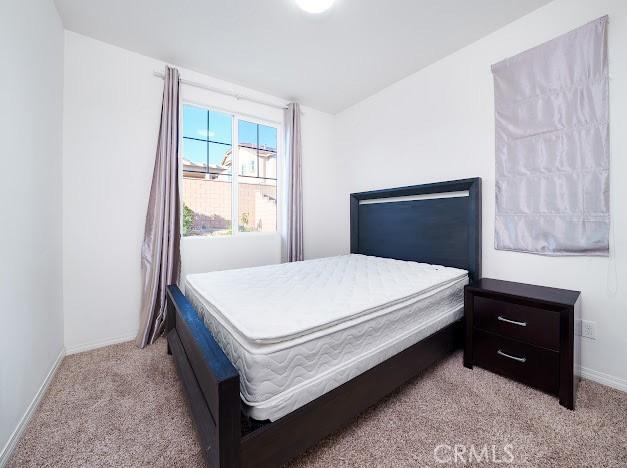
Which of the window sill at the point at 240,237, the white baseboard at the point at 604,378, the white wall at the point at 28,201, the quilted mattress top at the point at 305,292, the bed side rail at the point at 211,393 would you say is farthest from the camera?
the window sill at the point at 240,237

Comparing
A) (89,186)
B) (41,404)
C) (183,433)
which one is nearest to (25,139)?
(89,186)

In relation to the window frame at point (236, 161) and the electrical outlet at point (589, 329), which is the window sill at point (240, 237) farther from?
the electrical outlet at point (589, 329)

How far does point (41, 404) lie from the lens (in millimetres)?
1517

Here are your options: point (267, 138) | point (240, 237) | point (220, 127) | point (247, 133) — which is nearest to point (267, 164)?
point (267, 138)

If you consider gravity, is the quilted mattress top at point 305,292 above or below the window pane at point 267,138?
below

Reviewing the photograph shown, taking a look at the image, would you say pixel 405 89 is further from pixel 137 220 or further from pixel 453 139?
pixel 137 220

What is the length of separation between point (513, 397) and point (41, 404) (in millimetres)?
2761

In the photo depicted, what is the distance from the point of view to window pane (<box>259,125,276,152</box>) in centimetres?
326

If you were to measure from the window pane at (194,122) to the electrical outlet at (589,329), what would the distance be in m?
3.60

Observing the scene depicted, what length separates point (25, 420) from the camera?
1346mm

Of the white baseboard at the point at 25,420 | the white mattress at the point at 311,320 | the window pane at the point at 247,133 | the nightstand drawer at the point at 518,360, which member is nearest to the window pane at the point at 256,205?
the window pane at the point at 247,133

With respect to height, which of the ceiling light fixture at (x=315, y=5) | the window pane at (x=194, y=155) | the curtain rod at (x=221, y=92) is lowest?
the window pane at (x=194, y=155)

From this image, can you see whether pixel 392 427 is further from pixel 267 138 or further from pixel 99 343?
pixel 267 138

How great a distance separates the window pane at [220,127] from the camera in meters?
2.89
